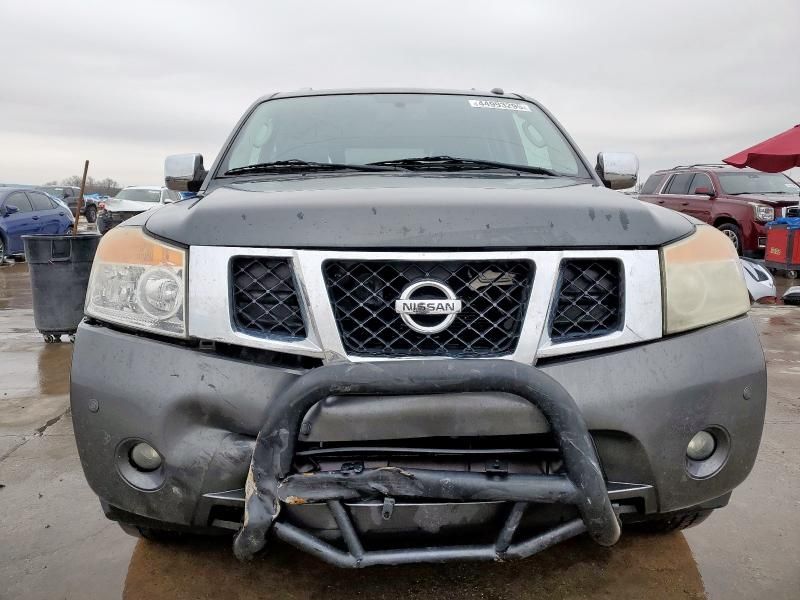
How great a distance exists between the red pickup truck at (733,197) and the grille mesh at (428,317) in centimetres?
1010

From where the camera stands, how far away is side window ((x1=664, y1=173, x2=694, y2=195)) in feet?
40.2

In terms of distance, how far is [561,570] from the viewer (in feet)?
6.66

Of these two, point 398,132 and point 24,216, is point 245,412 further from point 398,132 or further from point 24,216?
point 24,216

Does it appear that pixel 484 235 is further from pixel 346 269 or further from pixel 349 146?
pixel 349 146

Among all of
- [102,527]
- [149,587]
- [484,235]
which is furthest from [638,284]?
[102,527]

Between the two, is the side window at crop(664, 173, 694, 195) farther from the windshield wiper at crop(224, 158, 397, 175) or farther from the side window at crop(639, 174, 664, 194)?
the windshield wiper at crop(224, 158, 397, 175)

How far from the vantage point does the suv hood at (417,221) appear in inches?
61.9

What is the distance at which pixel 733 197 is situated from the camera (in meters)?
11.2

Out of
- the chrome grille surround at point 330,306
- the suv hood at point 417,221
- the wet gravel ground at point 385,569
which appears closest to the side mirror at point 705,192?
the wet gravel ground at point 385,569

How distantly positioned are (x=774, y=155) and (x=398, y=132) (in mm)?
9418

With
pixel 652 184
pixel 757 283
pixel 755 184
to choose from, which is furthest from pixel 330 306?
pixel 652 184

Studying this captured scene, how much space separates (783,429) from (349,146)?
8.73 feet

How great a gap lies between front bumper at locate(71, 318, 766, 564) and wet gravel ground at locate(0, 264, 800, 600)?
0.44 meters

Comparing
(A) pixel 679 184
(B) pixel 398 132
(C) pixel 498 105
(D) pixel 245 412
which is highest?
(C) pixel 498 105
